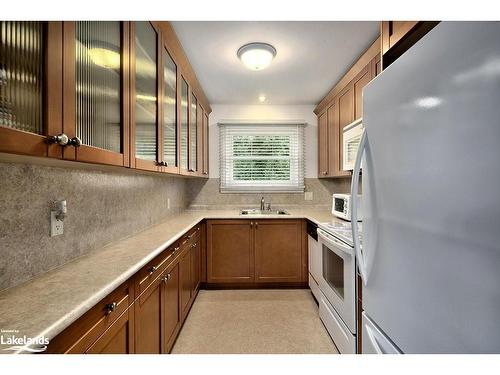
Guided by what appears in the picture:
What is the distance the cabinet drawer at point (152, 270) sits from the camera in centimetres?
118

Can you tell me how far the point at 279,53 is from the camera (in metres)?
2.19

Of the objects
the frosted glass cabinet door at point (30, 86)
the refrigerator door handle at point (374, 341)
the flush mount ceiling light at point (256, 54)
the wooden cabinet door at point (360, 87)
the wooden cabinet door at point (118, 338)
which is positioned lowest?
the refrigerator door handle at point (374, 341)

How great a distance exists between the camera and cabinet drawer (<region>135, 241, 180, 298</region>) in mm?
1185

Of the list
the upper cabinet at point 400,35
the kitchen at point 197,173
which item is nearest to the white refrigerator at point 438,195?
the kitchen at point 197,173

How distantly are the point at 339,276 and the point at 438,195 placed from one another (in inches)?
53.1

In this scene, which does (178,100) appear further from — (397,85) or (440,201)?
Result: (440,201)

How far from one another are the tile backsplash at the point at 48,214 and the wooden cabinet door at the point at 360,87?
2.07 meters

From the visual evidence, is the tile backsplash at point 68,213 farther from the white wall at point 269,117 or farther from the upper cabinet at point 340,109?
the upper cabinet at point 340,109

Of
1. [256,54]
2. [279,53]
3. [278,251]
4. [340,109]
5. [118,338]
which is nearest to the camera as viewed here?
[118,338]

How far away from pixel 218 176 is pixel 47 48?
2.91 meters

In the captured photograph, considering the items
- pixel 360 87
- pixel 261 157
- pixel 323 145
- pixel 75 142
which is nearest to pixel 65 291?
pixel 75 142

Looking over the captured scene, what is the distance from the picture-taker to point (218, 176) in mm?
3674

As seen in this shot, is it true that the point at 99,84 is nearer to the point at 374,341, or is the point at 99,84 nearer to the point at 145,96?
the point at 145,96

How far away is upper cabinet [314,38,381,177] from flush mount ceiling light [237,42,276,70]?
2.64ft
